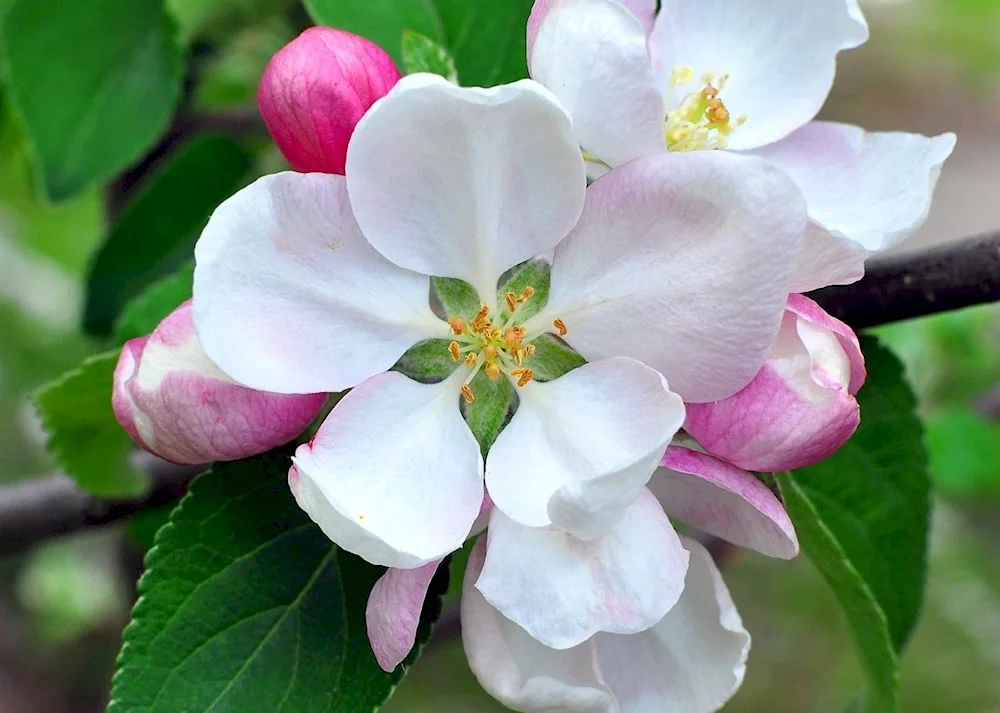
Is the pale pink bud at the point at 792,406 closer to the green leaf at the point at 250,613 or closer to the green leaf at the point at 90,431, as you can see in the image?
the green leaf at the point at 250,613

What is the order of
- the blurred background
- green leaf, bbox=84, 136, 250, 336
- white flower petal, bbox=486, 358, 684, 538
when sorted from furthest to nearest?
the blurred background, green leaf, bbox=84, 136, 250, 336, white flower petal, bbox=486, 358, 684, 538

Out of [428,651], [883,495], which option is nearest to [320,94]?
[883,495]

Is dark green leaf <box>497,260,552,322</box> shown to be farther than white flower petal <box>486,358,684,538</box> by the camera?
Yes

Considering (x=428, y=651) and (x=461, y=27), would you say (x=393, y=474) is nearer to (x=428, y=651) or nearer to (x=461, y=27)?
(x=461, y=27)

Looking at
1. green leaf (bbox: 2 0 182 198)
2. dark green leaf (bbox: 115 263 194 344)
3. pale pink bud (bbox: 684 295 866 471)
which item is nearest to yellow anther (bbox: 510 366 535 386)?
pale pink bud (bbox: 684 295 866 471)

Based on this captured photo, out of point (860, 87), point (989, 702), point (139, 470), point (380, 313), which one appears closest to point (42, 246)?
point (139, 470)

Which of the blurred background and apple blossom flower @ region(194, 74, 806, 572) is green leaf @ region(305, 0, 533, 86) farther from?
the blurred background
